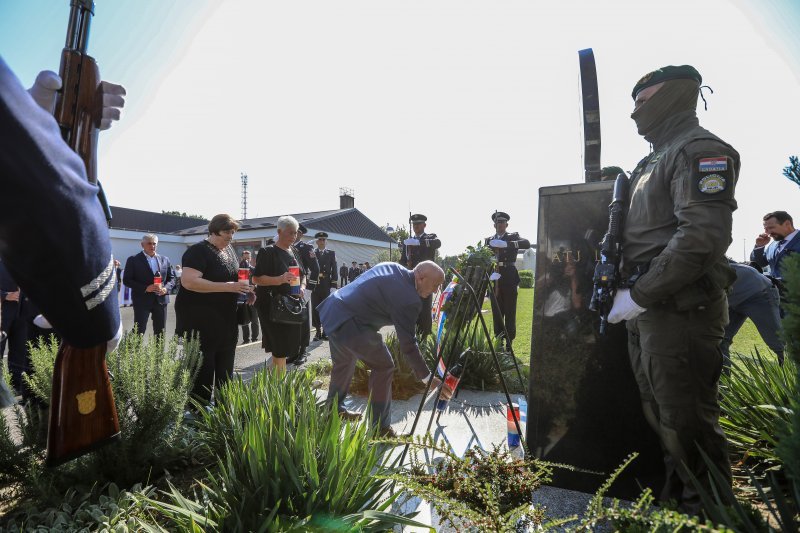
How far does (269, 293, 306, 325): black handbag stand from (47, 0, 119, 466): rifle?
3483mm

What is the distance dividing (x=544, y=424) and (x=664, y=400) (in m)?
0.84

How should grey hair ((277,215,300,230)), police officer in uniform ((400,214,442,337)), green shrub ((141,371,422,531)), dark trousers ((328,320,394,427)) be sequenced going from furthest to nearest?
police officer in uniform ((400,214,442,337))
grey hair ((277,215,300,230))
dark trousers ((328,320,394,427))
green shrub ((141,371,422,531))

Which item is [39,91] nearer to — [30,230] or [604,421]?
[30,230]

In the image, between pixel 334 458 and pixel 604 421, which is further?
pixel 604 421

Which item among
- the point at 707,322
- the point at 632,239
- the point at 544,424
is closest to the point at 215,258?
the point at 544,424

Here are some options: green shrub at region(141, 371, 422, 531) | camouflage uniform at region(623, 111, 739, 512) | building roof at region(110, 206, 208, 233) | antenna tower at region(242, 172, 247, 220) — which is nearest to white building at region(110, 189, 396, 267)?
building roof at region(110, 206, 208, 233)

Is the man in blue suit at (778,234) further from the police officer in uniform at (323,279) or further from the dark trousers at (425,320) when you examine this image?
the police officer in uniform at (323,279)

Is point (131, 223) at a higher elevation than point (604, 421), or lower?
higher

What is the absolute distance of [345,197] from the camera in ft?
133

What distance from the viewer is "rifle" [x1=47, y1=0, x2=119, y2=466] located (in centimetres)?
92

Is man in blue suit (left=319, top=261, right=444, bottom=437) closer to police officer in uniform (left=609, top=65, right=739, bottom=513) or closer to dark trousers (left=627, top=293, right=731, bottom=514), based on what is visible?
police officer in uniform (left=609, top=65, right=739, bottom=513)

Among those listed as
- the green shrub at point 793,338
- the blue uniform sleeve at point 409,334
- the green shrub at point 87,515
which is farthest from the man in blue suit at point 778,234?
the green shrub at point 87,515

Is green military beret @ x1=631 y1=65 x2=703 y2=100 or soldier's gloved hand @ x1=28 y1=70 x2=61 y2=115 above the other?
green military beret @ x1=631 y1=65 x2=703 y2=100

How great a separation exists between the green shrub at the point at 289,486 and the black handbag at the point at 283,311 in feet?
7.74
